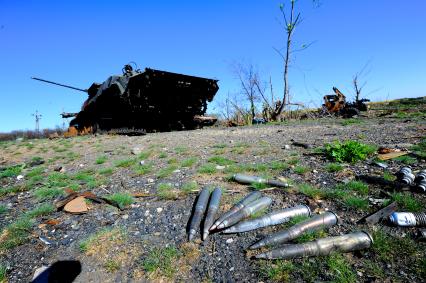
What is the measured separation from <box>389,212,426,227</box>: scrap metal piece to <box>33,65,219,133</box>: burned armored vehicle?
9898 millimetres

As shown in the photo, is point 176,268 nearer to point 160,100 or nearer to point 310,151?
point 310,151

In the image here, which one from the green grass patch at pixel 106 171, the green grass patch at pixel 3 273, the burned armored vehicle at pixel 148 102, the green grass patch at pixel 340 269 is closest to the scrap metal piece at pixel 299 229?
the green grass patch at pixel 340 269

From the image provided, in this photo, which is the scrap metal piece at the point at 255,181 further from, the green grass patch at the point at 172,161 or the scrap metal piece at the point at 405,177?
the green grass patch at the point at 172,161

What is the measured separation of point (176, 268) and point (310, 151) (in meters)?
4.46

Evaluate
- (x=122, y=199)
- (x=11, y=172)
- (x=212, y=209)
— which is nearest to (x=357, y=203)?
(x=212, y=209)

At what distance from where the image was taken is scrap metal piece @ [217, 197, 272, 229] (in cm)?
305

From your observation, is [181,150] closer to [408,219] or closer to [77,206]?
[77,206]

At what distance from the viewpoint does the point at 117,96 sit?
12641mm

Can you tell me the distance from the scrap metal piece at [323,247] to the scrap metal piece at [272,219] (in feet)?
1.63

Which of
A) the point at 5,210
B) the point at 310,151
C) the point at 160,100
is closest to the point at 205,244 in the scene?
the point at 5,210

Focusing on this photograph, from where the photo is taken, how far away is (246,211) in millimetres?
3240

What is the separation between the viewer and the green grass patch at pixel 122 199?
12.7 feet

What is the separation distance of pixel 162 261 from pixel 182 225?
666 mm

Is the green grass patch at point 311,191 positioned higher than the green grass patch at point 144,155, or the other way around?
the green grass patch at point 144,155
